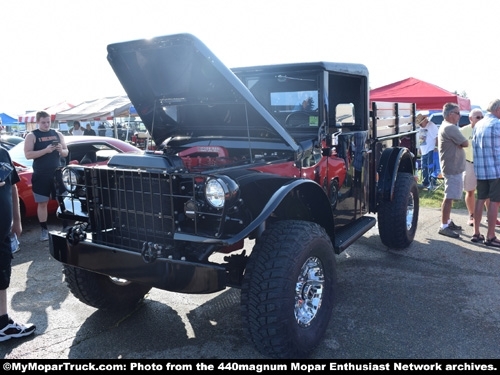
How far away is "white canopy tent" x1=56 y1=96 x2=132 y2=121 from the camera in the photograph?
735 inches

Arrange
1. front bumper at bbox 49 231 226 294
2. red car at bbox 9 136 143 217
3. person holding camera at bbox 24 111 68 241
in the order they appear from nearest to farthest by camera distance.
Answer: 1. front bumper at bbox 49 231 226 294
2. person holding camera at bbox 24 111 68 241
3. red car at bbox 9 136 143 217

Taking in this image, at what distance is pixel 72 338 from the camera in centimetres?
327

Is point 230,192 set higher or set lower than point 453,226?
higher

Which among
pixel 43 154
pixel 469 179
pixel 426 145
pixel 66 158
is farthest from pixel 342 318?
pixel 426 145

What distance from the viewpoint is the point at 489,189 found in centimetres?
536

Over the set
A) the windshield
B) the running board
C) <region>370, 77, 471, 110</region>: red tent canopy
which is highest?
<region>370, 77, 471, 110</region>: red tent canopy

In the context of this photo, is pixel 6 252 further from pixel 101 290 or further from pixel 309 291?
pixel 309 291

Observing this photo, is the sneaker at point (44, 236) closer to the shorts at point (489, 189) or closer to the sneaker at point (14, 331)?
the sneaker at point (14, 331)

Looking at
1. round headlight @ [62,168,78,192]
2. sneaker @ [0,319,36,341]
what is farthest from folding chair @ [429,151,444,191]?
sneaker @ [0,319,36,341]

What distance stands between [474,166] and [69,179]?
4726 millimetres

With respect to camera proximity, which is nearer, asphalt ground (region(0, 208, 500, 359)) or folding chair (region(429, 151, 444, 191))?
asphalt ground (region(0, 208, 500, 359))

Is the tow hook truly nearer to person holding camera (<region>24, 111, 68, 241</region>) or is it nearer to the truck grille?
the truck grille

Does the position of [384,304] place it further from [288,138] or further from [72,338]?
[72,338]
